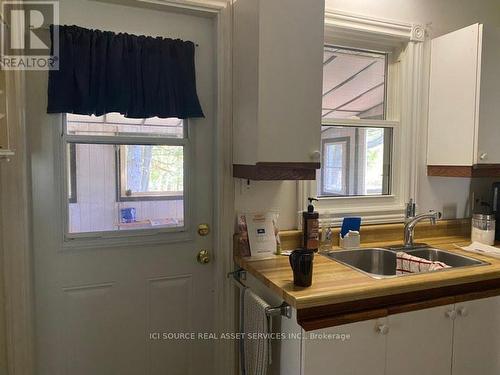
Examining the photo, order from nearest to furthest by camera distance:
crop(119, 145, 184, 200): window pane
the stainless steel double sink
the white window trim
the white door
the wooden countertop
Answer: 1. the wooden countertop
2. the white door
3. crop(119, 145, 184, 200): window pane
4. the stainless steel double sink
5. the white window trim

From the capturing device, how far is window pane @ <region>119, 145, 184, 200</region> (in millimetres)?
1704

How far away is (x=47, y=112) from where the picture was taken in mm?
1541

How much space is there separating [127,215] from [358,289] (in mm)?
1073

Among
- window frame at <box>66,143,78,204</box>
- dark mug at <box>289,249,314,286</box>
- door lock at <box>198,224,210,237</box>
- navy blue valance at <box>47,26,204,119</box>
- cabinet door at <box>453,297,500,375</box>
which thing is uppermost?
navy blue valance at <box>47,26,204,119</box>

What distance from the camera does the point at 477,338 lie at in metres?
1.67

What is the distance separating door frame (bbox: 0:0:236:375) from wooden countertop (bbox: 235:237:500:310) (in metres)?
0.28

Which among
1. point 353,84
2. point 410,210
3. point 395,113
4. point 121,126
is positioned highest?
point 353,84

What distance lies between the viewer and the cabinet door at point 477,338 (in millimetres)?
1631

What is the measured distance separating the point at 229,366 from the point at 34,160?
4.44 feet

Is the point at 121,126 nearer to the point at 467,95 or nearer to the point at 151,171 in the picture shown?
the point at 151,171

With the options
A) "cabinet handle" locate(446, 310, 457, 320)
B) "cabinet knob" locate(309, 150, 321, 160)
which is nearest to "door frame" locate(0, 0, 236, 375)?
"cabinet knob" locate(309, 150, 321, 160)

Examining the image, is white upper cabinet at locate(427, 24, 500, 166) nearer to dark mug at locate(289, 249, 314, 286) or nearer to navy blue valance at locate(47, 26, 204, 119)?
dark mug at locate(289, 249, 314, 286)

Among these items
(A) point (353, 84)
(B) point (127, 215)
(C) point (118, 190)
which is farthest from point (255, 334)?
(A) point (353, 84)

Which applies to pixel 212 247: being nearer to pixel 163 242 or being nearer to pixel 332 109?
pixel 163 242
